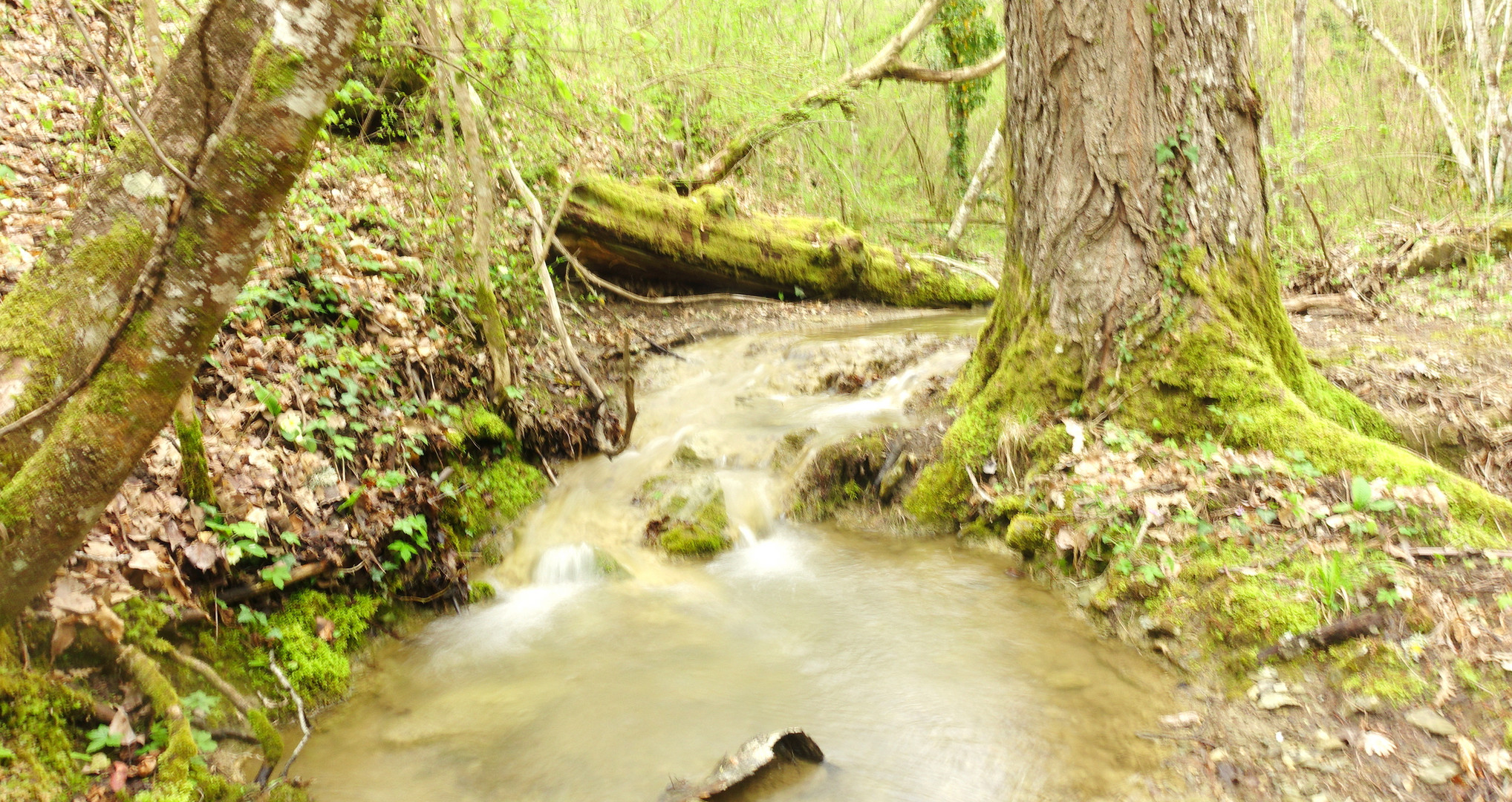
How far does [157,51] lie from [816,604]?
5.22 m

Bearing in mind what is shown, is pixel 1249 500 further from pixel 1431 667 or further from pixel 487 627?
pixel 487 627

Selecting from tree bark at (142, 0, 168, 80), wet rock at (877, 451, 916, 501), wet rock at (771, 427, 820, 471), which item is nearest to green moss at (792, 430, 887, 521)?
wet rock at (877, 451, 916, 501)

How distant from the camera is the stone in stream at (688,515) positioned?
201 inches

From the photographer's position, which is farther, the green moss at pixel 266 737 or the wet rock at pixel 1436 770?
the green moss at pixel 266 737

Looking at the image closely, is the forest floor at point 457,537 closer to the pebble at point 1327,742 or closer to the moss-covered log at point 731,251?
the pebble at point 1327,742

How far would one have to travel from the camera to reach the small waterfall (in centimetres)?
490

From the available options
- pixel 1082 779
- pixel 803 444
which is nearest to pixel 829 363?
pixel 803 444

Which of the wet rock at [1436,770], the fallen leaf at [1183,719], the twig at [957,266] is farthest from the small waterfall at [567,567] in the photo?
the twig at [957,266]

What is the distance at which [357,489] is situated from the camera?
4.20m

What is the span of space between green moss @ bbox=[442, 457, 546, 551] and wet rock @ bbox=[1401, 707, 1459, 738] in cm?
476

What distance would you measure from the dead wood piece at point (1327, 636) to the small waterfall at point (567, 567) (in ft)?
12.1

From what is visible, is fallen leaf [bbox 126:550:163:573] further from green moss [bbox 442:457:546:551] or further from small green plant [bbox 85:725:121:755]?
green moss [bbox 442:457:546:551]

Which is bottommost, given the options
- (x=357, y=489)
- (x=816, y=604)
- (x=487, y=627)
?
(x=487, y=627)

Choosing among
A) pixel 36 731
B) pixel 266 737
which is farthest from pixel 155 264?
pixel 266 737
